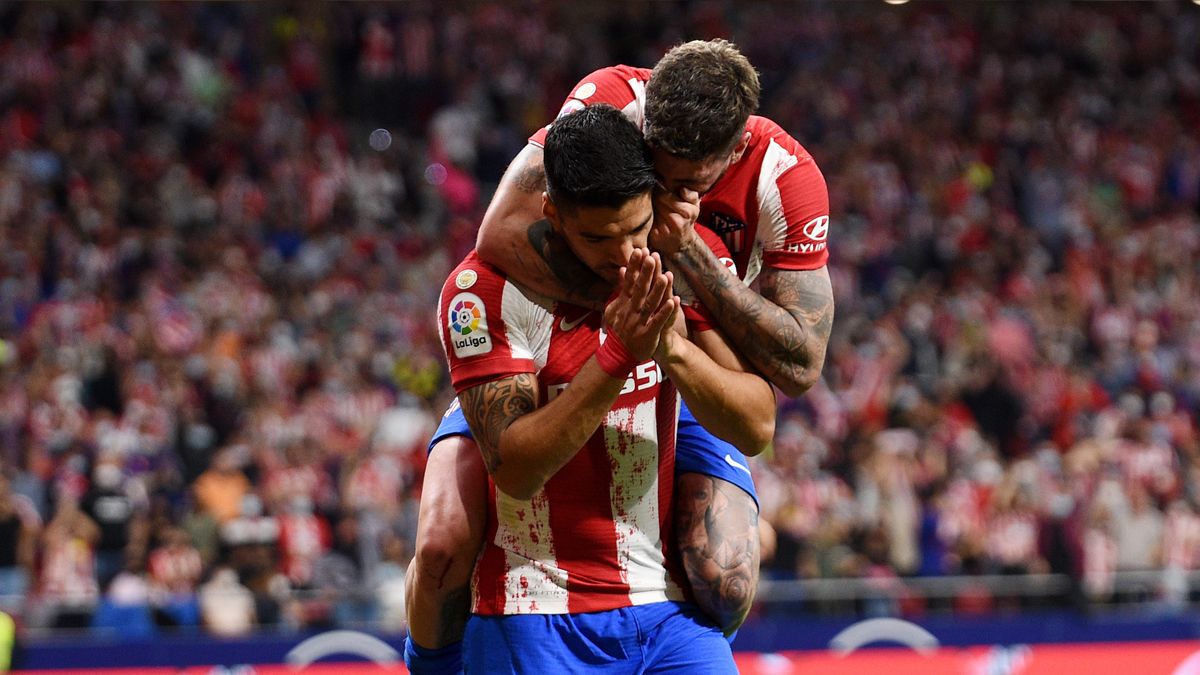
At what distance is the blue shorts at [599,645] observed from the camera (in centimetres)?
421

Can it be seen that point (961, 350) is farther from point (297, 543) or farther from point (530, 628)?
point (530, 628)

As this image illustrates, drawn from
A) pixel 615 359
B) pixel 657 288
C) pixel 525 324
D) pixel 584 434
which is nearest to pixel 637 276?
pixel 657 288

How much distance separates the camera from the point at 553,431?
153 inches

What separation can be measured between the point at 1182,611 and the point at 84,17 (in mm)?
12200

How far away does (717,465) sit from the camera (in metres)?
4.55

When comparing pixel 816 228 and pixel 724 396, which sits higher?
pixel 816 228

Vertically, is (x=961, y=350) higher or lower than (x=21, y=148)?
lower

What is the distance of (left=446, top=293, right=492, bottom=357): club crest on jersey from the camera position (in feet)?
13.4

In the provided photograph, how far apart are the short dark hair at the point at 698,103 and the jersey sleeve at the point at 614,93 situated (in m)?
0.24

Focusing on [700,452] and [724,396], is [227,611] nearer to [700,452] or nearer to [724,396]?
[700,452]

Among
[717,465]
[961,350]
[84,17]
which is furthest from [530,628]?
[84,17]

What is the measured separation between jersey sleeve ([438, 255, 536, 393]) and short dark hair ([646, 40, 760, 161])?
0.59 metres

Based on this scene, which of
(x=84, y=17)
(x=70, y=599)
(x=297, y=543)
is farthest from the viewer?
(x=84, y=17)

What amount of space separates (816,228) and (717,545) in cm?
91
